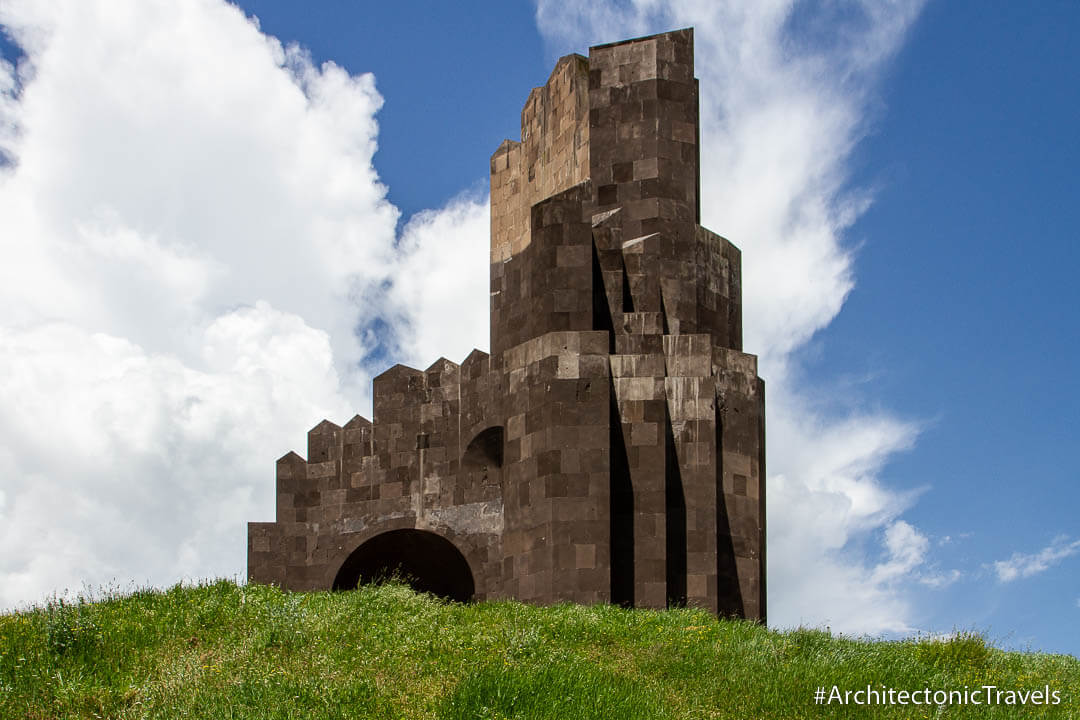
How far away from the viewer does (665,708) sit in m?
12.6

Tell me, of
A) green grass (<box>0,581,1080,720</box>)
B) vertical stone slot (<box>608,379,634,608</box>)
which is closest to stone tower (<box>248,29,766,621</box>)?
vertical stone slot (<box>608,379,634,608</box>)

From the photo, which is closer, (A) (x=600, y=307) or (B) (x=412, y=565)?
(A) (x=600, y=307)

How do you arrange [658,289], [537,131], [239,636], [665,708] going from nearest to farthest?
[665,708], [239,636], [658,289], [537,131]

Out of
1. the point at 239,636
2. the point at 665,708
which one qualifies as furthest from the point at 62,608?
the point at 665,708

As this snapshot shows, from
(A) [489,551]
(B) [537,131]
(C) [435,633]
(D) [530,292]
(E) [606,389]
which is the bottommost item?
(C) [435,633]

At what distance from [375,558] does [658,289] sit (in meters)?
7.59

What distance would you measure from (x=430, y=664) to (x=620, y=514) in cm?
684

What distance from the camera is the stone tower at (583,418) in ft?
65.4

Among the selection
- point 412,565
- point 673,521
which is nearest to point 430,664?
point 673,521

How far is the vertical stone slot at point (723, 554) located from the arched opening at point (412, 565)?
5.76 metres

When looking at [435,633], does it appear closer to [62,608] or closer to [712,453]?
[62,608]

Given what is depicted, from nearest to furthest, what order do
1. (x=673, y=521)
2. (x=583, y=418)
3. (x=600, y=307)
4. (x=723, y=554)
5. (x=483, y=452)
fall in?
(x=583, y=418), (x=673, y=521), (x=723, y=554), (x=600, y=307), (x=483, y=452)

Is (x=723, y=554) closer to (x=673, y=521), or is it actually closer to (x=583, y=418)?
(x=673, y=521)

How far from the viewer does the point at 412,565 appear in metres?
25.2
